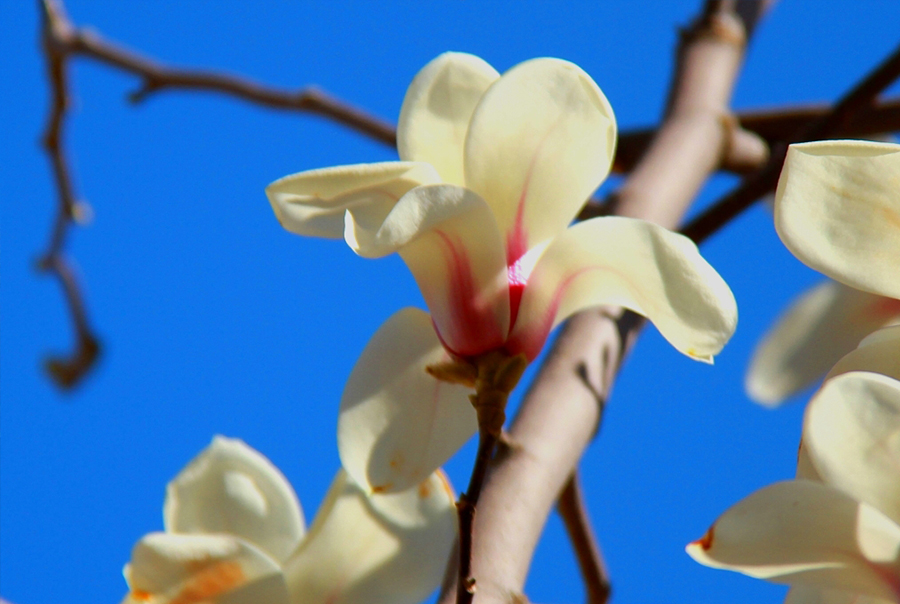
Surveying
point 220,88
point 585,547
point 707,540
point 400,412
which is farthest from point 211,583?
point 220,88

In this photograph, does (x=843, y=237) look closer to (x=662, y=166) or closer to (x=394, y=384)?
(x=394, y=384)

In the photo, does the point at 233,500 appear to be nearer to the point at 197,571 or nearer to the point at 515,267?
the point at 197,571

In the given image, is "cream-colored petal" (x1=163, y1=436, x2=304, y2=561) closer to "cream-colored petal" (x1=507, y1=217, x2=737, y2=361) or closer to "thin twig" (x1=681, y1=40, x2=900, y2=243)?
"cream-colored petal" (x1=507, y1=217, x2=737, y2=361)

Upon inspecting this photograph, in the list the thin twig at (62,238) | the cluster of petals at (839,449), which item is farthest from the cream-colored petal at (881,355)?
the thin twig at (62,238)

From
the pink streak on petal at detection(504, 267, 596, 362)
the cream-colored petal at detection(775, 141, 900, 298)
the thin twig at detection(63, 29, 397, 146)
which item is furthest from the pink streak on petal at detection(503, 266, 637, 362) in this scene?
the thin twig at detection(63, 29, 397, 146)

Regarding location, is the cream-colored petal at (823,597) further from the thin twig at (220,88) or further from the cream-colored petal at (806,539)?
the thin twig at (220,88)
